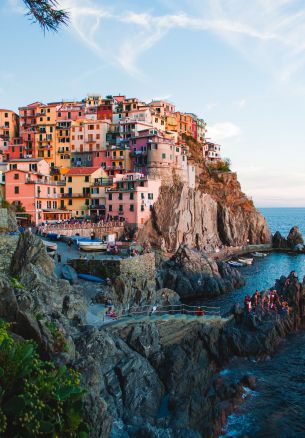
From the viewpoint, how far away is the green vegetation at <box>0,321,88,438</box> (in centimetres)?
1207

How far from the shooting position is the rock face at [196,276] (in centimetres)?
5169

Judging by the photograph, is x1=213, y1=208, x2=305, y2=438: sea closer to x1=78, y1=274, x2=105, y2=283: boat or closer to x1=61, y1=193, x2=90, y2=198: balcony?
x1=78, y1=274, x2=105, y2=283: boat

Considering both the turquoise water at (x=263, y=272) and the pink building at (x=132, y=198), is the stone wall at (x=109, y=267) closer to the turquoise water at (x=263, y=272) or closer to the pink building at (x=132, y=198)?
the turquoise water at (x=263, y=272)

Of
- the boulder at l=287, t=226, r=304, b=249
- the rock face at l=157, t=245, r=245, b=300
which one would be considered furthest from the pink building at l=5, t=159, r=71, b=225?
the boulder at l=287, t=226, r=304, b=249

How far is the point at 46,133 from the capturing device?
282 feet

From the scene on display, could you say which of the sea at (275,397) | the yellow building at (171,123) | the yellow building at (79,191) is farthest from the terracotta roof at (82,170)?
the sea at (275,397)

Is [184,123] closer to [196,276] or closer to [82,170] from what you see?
[82,170]

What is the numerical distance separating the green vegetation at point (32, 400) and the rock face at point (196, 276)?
121 ft

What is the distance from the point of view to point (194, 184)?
292 feet

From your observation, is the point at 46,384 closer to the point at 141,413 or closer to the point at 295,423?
the point at 141,413

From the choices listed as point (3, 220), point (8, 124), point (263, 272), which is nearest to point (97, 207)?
point (263, 272)

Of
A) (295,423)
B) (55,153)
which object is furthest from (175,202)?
(295,423)

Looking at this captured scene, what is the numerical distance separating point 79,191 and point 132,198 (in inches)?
439

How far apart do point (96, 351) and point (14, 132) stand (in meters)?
79.9
